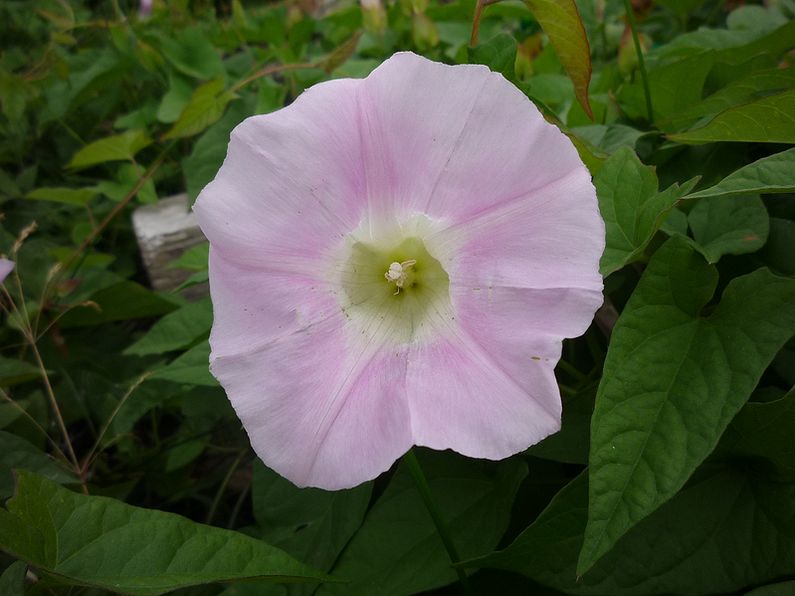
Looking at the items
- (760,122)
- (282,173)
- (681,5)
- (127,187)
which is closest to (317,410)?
(282,173)

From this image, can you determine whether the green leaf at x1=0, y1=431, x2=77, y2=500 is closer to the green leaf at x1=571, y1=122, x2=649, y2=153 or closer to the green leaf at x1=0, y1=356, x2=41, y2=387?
the green leaf at x1=0, y1=356, x2=41, y2=387

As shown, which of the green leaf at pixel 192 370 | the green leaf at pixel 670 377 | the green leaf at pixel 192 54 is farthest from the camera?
the green leaf at pixel 192 54

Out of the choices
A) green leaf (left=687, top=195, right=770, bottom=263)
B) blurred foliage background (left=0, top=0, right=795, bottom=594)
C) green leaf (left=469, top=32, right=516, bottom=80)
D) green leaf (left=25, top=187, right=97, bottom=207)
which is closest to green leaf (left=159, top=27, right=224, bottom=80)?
blurred foliage background (left=0, top=0, right=795, bottom=594)

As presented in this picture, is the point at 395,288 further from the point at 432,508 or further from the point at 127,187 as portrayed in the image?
the point at 127,187

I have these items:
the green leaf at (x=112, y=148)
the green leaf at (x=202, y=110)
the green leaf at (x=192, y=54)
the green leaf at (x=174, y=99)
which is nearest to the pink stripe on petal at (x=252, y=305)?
the green leaf at (x=202, y=110)

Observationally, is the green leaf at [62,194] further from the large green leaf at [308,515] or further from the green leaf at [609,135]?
the green leaf at [609,135]

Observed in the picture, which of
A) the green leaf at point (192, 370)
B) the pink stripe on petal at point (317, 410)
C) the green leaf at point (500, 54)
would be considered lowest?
the green leaf at point (192, 370)

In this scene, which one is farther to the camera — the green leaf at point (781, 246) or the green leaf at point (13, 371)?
the green leaf at point (13, 371)

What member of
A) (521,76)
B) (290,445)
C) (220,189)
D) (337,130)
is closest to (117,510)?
(290,445)
